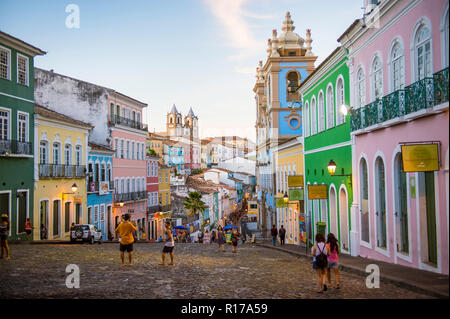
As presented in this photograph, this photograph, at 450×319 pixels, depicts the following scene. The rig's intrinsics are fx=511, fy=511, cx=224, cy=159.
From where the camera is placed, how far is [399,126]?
12758mm

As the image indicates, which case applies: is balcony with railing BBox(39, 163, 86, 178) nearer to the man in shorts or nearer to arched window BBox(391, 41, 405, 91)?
the man in shorts

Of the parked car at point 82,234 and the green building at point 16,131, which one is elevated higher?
the green building at point 16,131

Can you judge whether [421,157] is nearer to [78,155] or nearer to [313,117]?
[313,117]

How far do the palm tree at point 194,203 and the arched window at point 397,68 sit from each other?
49.0 metres

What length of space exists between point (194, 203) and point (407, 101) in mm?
51814

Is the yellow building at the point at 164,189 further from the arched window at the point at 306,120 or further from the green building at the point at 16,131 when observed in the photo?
the arched window at the point at 306,120

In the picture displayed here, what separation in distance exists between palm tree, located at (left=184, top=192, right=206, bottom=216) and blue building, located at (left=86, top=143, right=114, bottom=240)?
2252cm

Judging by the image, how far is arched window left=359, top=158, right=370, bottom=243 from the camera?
16.3 metres

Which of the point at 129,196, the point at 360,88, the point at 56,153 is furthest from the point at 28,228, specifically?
the point at 129,196

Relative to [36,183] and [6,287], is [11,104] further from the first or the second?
[6,287]

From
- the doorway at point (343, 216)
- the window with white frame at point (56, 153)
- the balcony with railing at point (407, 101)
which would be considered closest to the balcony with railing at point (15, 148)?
the window with white frame at point (56, 153)

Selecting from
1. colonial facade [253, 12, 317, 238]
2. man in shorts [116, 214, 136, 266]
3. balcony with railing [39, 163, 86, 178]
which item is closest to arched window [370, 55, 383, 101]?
man in shorts [116, 214, 136, 266]

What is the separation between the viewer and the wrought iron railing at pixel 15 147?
74.2ft
